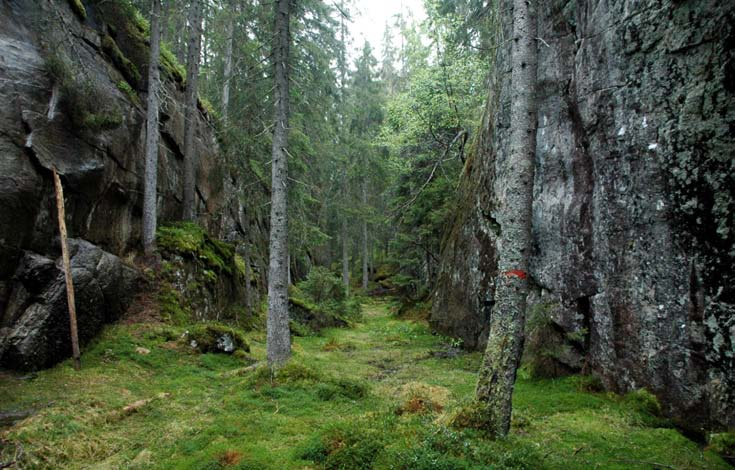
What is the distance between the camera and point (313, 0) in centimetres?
1111

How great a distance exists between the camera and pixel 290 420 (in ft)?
21.5

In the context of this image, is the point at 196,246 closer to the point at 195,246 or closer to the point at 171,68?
the point at 195,246

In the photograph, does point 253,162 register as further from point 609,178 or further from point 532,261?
point 609,178

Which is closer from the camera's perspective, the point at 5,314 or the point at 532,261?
the point at 5,314

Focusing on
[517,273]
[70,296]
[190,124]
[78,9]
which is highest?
[78,9]

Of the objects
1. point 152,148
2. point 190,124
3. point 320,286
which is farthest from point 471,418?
point 190,124

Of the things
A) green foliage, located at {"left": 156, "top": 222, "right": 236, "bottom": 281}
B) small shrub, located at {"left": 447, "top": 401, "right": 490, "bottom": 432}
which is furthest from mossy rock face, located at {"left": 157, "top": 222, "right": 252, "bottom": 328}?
small shrub, located at {"left": 447, "top": 401, "right": 490, "bottom": 432}

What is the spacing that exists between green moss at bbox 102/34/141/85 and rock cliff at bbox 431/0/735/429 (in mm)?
12614

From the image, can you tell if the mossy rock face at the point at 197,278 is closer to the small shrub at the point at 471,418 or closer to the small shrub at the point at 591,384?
the small shrub at the point at 471,418

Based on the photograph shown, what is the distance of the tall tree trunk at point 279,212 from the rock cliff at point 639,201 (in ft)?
18.6

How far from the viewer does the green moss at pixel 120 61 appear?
13.8 m

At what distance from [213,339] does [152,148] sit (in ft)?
22.0

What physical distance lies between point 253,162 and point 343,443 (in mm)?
12511

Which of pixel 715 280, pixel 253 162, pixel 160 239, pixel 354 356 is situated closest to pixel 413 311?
pixel 354 356
